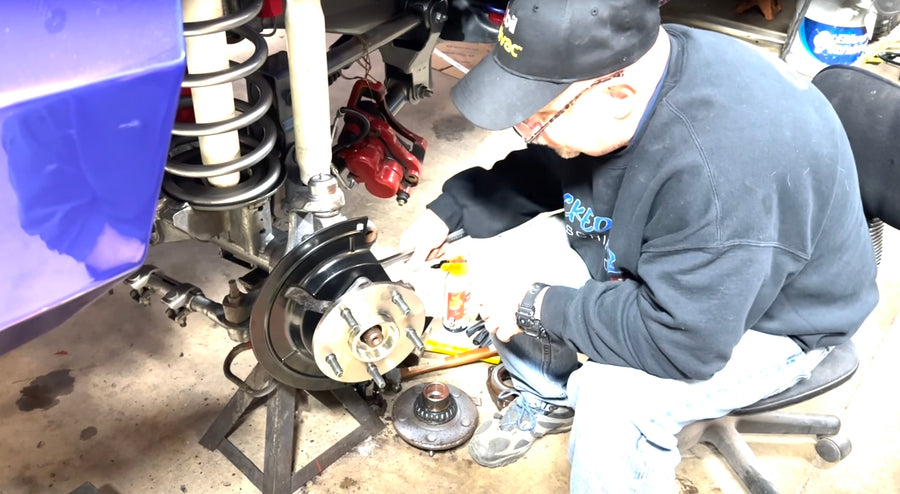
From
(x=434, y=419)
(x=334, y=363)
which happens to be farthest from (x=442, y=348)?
(x=334, y=363)

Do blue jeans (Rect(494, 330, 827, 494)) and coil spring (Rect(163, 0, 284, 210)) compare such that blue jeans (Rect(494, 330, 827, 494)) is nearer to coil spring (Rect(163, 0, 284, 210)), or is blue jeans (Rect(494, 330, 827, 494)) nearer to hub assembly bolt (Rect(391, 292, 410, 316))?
hub assembly bolt (Rect(391, 292, 410, 316))

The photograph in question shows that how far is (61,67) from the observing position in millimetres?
635

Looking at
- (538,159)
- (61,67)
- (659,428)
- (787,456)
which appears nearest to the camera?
(61,67)

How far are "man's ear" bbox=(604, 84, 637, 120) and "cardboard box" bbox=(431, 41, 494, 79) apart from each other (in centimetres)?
177

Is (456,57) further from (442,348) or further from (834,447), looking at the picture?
(834,447)

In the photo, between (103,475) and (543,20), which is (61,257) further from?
(103,475)

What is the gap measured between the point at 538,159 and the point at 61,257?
0.77 m

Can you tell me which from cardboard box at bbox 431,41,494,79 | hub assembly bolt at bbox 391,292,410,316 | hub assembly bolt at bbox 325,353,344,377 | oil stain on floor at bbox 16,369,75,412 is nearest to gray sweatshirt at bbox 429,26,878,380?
hub assembly bolt at bbox 391,292,410,316

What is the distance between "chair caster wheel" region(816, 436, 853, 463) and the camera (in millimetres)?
1396

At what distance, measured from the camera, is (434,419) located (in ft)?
4.68

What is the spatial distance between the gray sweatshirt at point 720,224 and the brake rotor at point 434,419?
17.8 inches

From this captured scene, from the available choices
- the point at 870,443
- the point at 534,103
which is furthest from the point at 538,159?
the point at 870,443

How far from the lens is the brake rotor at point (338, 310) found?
1.08 m

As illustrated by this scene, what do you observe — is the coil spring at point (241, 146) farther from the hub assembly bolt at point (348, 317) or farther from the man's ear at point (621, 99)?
the man's ear at point (621, 99)
